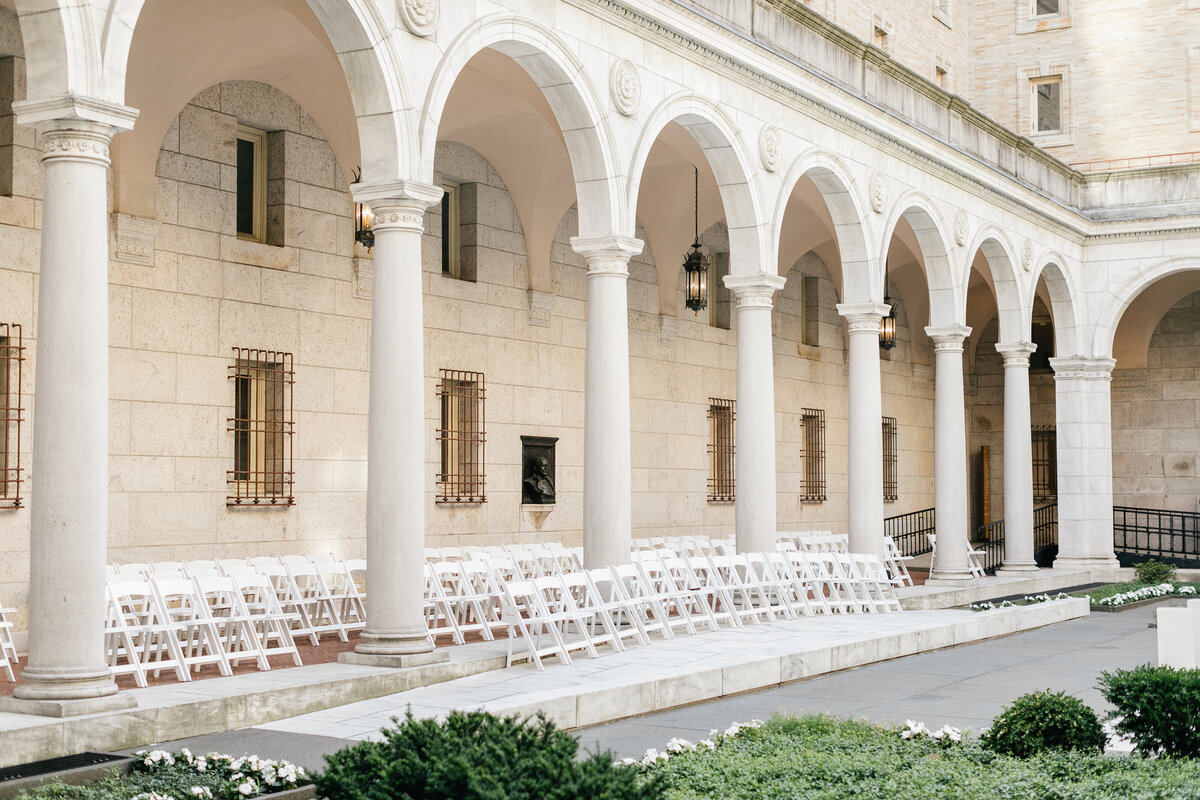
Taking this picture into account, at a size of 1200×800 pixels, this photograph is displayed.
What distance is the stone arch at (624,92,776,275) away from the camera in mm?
15289

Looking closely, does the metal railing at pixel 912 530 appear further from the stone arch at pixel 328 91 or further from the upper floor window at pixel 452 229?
the stone arch at pixel 328 91

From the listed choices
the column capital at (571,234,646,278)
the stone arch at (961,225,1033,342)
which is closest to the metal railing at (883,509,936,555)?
the stone arch at (961,225,1033,342)

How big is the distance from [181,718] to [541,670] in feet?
10.9

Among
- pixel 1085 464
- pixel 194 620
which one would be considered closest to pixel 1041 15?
pixel 1085 464

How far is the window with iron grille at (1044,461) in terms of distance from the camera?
3362 cm

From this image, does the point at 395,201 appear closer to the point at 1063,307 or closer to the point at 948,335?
the point at 948,335

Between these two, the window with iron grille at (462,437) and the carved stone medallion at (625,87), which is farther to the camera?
the window with iron grille at (462,437)

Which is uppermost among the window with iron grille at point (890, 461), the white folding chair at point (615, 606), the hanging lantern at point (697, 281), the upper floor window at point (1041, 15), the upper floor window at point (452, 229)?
the upper floor window at point (1041, 15)

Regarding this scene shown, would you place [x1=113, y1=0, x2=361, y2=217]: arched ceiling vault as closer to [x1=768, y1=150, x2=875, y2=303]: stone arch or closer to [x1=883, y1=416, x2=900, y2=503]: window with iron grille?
[x1=768, y1=150, x2=875, y2=303]: stone arch

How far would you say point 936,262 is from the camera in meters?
21.5

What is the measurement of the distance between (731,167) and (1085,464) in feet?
45.5

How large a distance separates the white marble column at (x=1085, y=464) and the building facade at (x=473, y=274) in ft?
0.19

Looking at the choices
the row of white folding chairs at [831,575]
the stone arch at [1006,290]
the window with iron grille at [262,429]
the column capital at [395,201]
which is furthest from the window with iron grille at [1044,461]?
the column capital at [395,201]

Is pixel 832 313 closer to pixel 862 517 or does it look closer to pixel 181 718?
pixel 862 517
